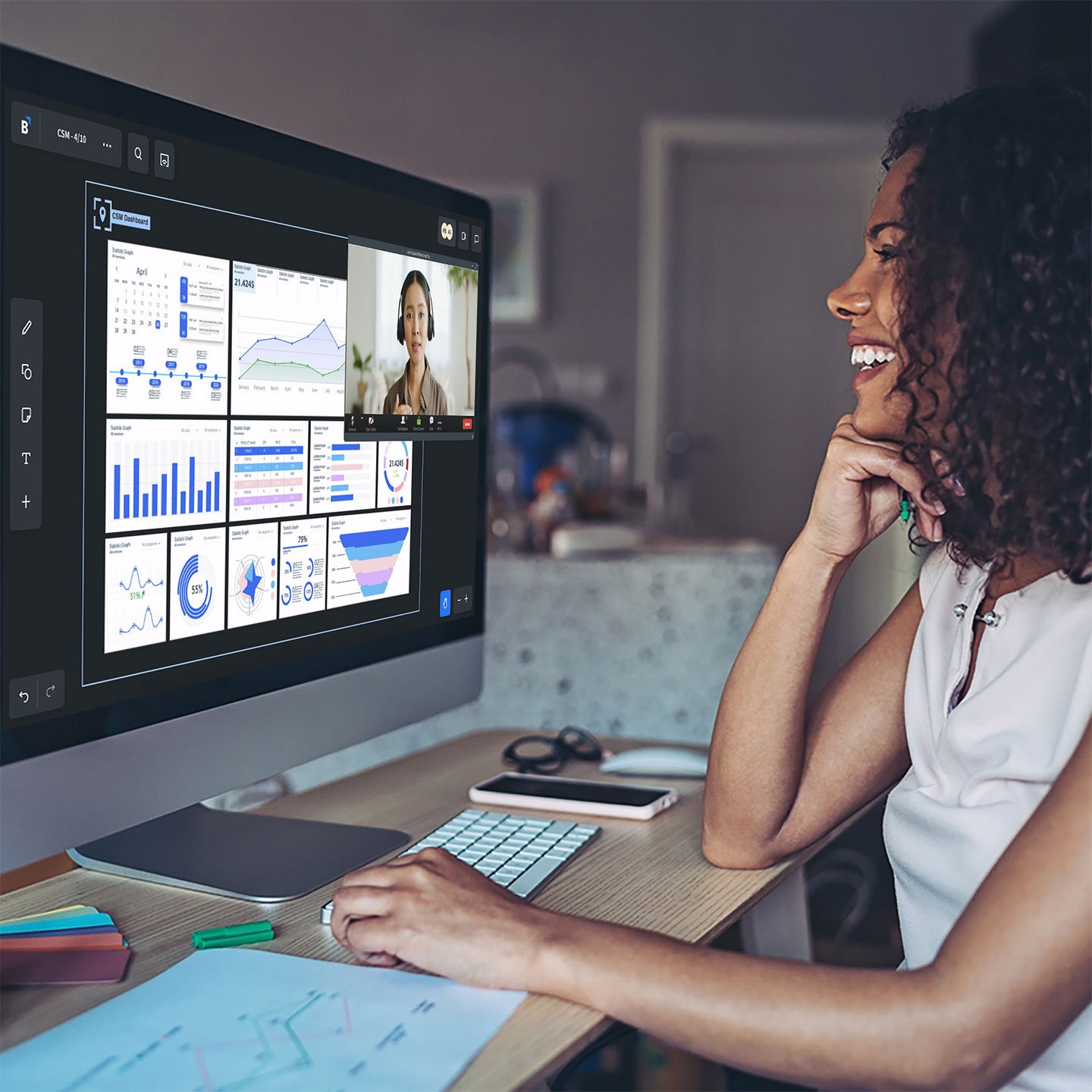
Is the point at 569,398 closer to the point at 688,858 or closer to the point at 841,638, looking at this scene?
the point at 841,638

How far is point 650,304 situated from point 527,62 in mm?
1098

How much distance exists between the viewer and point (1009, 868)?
0.70 meters

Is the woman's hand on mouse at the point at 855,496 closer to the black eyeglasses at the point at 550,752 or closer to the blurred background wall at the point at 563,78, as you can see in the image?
the black eyeglasses at the point at 550,752

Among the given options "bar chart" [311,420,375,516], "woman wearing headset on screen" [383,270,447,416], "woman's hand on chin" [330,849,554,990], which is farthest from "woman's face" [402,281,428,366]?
"woman's hand on chin" [330,849,554,990]

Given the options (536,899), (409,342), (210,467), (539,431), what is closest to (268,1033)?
(536,899)

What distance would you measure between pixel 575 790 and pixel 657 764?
0.14 metres

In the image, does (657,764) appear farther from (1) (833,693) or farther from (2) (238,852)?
(2) (238,852)

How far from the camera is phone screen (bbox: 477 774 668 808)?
43.6 inches

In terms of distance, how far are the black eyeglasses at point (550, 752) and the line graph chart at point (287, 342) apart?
47 centimetres

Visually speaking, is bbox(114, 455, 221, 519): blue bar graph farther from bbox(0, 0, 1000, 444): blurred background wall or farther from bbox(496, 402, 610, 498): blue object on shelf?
bbox(0, 0, 1000, 444): blurred background wall

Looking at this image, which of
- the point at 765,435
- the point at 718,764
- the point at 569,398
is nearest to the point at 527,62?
the point at 569,398

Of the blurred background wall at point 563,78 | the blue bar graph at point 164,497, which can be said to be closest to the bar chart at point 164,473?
the blue bar graph at point 164,497

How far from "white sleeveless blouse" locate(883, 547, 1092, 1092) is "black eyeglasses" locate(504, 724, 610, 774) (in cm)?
40

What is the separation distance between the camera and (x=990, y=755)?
33.2 inches
